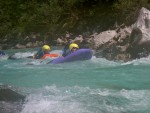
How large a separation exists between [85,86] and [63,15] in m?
16.2

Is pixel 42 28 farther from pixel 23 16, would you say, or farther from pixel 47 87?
pixel 47 87

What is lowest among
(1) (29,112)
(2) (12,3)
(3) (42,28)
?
(1) (29,112)

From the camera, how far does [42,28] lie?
2384cm

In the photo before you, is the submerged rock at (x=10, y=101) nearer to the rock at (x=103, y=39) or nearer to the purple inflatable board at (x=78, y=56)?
the purple inflatable board at (x=78, y=56)

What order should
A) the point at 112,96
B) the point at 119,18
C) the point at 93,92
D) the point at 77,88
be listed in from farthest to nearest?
the point at 119,18 < the point at 77,88 < the point at 93,92 < the point at 112,96

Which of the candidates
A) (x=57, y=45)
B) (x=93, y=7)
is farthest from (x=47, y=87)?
(x=93, y=7)

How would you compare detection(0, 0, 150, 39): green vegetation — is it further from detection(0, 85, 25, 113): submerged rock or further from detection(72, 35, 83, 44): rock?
detection(0, 85, 25, 113): submerged rock

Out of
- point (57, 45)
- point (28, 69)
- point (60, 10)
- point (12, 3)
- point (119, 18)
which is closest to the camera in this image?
point (28, 69)

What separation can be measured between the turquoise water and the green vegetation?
564 cm

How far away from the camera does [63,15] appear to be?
76.7 ft

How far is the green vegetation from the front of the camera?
17.7 metres

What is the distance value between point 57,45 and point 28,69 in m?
8.88

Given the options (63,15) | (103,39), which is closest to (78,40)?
(103,39)

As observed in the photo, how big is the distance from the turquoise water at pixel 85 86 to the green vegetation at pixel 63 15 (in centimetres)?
564
